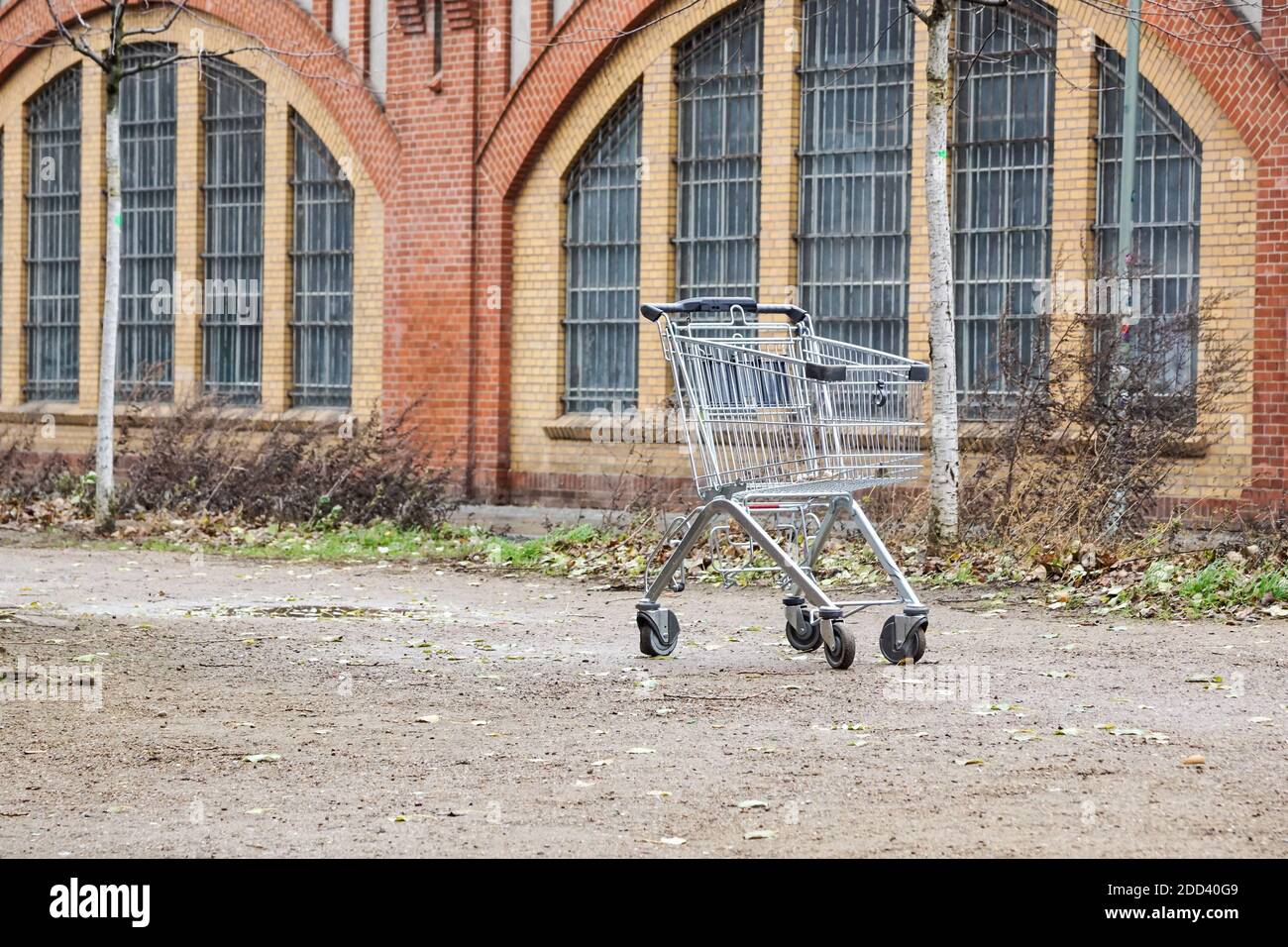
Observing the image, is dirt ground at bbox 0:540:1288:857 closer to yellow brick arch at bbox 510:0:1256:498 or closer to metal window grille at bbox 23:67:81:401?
yellow brick arch at bbox 510:0:1256:498

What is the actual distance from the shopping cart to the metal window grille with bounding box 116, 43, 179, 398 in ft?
49.2

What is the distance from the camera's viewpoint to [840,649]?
8328mm

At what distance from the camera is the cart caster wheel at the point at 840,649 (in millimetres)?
8305

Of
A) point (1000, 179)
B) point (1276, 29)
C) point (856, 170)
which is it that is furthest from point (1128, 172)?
point (856, 170)

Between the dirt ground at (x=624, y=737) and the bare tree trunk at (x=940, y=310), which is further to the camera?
the bare tree trunk at (x=940, y=310)

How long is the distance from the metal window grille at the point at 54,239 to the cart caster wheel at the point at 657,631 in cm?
1656

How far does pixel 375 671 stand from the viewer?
8656mm

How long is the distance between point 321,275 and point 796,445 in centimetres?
1347

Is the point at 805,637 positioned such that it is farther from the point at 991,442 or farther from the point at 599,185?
the point at 599,185

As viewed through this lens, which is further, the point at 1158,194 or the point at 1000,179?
the point at 1000,179

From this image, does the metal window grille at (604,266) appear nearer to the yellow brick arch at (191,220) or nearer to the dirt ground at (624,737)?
the yellow brick arch at (191,220)

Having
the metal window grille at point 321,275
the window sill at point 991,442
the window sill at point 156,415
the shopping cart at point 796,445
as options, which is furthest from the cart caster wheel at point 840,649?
the metal window grille at point 321,275

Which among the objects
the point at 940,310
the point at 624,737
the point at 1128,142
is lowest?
the point at 624,737

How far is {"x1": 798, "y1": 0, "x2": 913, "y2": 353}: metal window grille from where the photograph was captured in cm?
1730
